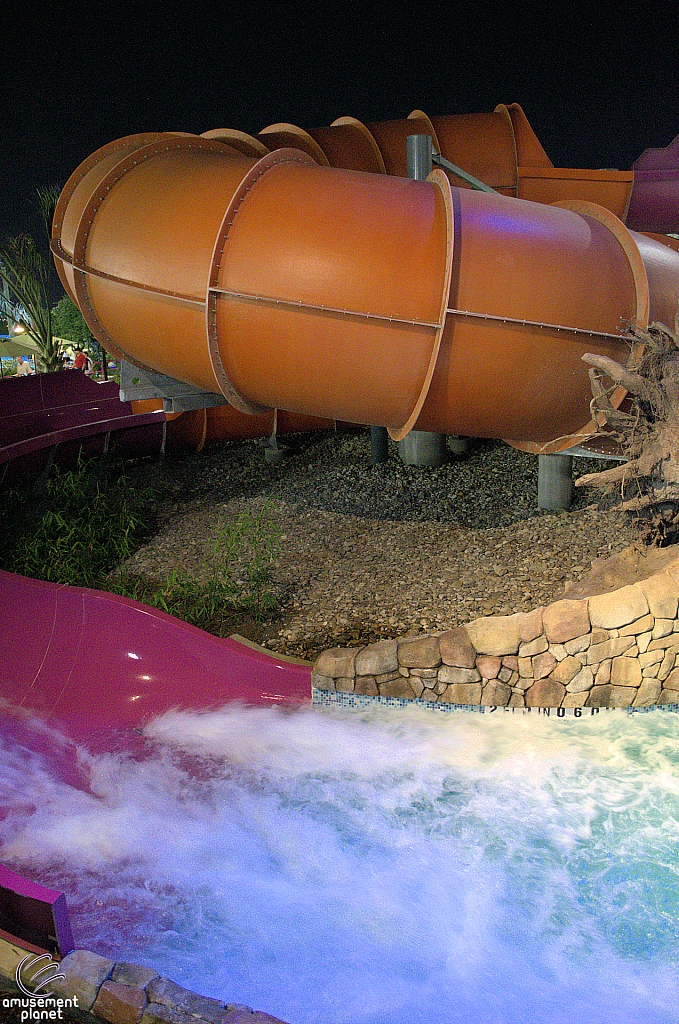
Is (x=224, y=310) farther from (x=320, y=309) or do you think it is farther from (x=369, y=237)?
(x=369, y=237)

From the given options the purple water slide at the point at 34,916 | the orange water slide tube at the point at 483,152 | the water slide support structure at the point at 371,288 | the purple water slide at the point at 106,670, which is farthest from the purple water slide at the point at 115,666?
the orange water slide tube at the point at 483,152

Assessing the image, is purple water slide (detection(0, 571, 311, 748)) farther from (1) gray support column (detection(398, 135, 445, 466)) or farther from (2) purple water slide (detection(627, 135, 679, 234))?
(2) purple water slide (detection(627, 135, 679, 234))

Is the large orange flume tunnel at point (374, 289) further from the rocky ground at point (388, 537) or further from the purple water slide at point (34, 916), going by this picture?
the purple water slide at point (34, 916)

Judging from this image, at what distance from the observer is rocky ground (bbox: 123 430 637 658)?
4348 millimetres

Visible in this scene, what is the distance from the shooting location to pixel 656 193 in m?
6.13

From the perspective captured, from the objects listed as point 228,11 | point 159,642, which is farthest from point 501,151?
point 159,642

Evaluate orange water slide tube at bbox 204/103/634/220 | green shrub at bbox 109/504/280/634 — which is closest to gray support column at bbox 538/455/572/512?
green shrub at bbox 109/504/280/634

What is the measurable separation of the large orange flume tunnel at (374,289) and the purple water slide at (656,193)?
6.35ft

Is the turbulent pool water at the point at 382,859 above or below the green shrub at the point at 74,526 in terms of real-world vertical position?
below

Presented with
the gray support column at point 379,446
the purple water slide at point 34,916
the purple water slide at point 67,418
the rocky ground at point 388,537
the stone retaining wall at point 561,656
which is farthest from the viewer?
the gray support column at point 379,446

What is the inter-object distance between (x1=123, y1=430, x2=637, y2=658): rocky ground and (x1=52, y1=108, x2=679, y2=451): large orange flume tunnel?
2.54ft

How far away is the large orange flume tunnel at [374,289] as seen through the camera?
152 inches

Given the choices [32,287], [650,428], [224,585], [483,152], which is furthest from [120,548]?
[32,287]

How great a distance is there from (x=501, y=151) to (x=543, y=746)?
4.49 metres
